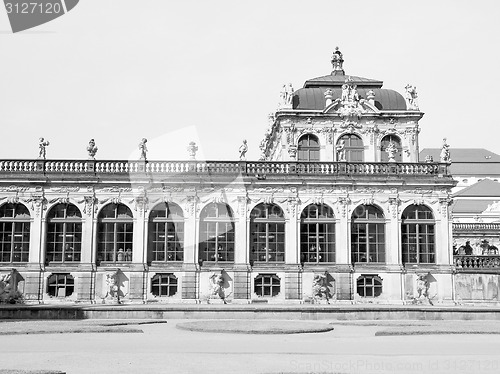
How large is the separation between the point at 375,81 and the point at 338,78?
298 centimetres

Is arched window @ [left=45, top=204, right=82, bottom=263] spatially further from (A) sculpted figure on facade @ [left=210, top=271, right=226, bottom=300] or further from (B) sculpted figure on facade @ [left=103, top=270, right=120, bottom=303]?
(A) sculpted figure on facade @ [left=210, top=271, right=226, bottom=300]

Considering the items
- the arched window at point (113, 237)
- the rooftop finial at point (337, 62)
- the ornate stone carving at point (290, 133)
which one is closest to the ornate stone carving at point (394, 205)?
the ornate stone carving at point (290, 133)

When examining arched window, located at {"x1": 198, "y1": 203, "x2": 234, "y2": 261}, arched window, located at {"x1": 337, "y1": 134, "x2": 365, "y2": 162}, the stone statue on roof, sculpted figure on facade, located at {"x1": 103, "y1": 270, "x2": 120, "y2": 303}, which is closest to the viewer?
sculpted figure on facade, located at {"x1": 103, "y1": 270, "x2": 120, "y2": 303}

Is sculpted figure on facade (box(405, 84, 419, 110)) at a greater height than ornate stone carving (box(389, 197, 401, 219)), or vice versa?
sculpted figure on facade (box(405, 84, 419, 110))

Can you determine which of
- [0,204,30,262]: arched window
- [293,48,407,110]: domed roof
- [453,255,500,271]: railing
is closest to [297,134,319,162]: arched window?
[293,48,407,110]: domed roof

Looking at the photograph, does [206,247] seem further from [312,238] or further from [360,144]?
[360,144]

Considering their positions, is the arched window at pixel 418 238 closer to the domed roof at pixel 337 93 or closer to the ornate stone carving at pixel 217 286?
the ornate stone carving at pixel 217 286

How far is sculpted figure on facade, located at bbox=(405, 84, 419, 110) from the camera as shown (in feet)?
164

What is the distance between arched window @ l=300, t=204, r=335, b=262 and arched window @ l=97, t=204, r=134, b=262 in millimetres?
9828

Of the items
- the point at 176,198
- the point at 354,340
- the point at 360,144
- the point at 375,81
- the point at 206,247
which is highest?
the point at 375,81

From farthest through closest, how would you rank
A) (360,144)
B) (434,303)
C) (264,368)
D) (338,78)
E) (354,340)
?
(338,78) < (360,144) < (434,303) < (354,340) < (264,368)

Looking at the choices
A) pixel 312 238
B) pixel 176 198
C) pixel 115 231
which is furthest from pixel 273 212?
pixel 115 231

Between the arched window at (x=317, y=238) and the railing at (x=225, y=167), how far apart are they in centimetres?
269

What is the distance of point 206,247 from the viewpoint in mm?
40438
